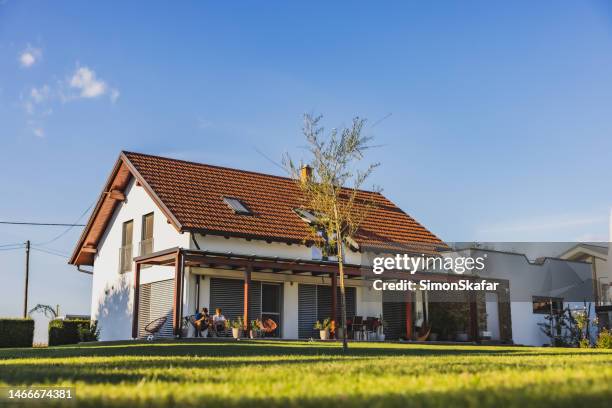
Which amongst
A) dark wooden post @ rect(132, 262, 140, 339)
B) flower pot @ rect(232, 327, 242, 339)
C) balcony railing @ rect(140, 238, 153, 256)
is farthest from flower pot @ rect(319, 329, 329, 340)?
balcony railing @ rect(140, 238, 153, 256)

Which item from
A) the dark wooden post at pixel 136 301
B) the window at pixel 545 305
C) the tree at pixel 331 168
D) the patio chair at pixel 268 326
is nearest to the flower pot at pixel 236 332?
the patio chair at pixel 268 326

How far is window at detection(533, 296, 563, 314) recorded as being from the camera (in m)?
29.8

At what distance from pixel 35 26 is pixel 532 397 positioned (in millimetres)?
21331

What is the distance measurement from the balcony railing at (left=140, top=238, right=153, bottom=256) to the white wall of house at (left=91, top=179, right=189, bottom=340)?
314 millimetres

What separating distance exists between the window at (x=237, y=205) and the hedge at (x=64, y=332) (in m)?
7.22

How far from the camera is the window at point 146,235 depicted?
87.0ft

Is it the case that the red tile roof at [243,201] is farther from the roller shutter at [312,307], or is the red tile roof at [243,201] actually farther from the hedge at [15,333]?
the hedge at [15,333]

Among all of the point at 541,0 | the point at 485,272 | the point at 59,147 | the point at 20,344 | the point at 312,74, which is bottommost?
the point at 20,344

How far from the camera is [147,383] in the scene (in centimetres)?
495

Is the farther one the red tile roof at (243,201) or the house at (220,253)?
the red tile roof at (243,201)

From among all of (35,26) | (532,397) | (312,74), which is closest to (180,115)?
(312,74)

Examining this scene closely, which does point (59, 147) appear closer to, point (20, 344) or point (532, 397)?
point (20, 344)

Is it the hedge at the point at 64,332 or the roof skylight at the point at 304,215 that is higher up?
the roof skylight at the point at 304,215

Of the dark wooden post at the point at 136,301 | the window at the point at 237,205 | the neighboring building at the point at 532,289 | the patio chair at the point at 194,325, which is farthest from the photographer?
the neighboring building at the point at 532,289
